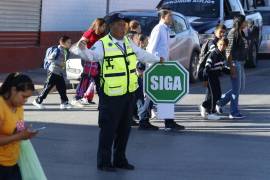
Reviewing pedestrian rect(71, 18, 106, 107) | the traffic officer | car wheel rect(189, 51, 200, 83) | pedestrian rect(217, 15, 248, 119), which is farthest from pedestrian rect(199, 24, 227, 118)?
car wheel rect(189, 51, 200, 83)

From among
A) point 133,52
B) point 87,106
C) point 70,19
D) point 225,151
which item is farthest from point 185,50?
point 133,52

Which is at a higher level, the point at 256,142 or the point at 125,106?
the point at 125,106

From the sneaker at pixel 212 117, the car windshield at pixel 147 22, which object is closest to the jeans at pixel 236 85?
the sneaker at pixel 212 117

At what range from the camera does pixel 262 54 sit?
82.8ft

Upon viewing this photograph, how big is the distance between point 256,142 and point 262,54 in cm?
1517

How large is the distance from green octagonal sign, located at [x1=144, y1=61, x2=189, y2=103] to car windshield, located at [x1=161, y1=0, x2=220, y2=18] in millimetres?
9770

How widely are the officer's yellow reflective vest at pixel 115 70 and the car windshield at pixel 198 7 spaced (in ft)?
41.2

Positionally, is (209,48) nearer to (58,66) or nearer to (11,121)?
(58,66)

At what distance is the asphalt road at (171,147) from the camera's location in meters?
8.36

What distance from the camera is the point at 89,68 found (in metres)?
13.1

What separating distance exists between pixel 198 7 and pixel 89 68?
8257 mm

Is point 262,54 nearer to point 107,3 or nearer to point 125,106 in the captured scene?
point 107,3

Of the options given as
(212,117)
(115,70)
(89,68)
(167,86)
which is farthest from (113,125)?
(89,68)

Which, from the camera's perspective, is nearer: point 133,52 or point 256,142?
point 133,52
